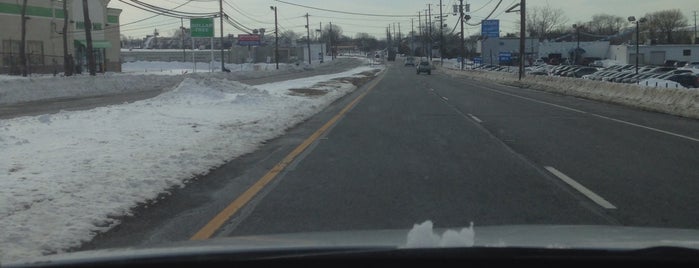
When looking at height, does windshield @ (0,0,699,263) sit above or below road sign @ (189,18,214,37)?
below

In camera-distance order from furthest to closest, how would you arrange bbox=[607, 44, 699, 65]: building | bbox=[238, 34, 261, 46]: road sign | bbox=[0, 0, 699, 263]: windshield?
1. bbox=[238, 34, 261, 46]: road sign
2. bbox=[607, 44, 699, 65]: building
3. bbox=[0, 0, 699, 263]: windshield

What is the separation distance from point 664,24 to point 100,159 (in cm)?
14696

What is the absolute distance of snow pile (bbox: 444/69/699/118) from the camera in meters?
19.8

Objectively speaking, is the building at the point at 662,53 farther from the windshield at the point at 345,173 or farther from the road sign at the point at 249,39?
the windshield at the point at 345,173

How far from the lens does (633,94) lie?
24641mm

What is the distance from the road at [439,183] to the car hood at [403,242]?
206 cm

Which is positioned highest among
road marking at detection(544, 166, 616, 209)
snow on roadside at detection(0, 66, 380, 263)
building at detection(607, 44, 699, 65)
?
building at detection(607, 44, 699, 65)

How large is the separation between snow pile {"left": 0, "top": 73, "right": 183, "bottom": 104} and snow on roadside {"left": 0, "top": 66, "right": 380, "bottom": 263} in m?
14.4

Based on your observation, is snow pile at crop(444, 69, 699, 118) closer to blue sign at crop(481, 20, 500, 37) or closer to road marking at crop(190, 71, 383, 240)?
road marking at crop(190, 71, 383, 240)

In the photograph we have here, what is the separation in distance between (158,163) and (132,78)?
116ft

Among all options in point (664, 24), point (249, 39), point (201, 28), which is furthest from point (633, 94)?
point (664, 24)

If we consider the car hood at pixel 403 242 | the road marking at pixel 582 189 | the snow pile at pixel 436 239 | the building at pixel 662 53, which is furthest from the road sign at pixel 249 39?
the snow pile at pixel 436 239

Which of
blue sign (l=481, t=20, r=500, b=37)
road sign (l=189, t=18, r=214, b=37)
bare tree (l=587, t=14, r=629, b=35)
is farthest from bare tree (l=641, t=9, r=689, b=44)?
road sign (l=189, t=18, r=214, b=37)

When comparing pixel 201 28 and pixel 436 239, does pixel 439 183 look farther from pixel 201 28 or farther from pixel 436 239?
pixel 201 28
